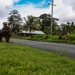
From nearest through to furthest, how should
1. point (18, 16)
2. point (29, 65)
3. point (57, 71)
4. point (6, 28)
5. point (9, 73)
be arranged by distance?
1. point (9, 73)
2. point (57, 71)
3. point (29, 65)
4. point (6, 28)
5. point (18, 16)

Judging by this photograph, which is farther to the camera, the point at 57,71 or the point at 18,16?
the point at 18,16

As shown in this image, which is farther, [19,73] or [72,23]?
[72,23]

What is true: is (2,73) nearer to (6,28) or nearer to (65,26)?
(6,28)

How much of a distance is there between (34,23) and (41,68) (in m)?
80.2

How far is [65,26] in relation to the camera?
8481 cm

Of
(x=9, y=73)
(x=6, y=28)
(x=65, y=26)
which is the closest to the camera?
(x=9, y=73)

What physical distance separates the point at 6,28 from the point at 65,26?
215ft

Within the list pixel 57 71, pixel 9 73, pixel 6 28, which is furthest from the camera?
pixel 6 28

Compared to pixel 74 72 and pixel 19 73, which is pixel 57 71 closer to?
pixel 74 72

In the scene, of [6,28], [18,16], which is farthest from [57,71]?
[18,16]

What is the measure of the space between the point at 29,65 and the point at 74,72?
Result: 4.45 ft

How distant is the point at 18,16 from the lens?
121 meters

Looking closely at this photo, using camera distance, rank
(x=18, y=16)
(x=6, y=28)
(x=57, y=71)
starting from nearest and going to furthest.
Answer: (x=57, y=71)
(x=6, y=28)
(x=18, y=16)

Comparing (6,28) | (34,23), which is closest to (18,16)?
(34,23)
